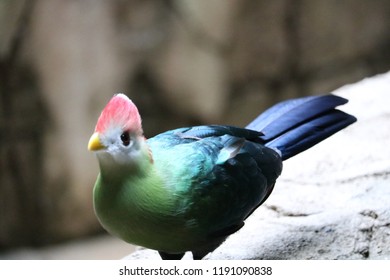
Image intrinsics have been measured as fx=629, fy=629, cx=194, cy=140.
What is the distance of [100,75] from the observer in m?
2.92

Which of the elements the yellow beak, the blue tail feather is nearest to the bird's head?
the yellow beak

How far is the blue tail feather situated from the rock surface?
0.72 feet

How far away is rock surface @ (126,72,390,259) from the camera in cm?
151

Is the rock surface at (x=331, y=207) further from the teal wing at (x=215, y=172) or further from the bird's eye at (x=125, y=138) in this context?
the bird's eye at (x=125, y=138)

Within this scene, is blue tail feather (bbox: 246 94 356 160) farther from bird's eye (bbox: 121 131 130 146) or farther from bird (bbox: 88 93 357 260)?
bird's eye (bbox: 121 131 130 146)

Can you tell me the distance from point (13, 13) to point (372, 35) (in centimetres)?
180

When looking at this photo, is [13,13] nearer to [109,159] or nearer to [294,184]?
[294,184]

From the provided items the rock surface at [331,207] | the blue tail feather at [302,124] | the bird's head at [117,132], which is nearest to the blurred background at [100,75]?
the rock surface at [331,207]

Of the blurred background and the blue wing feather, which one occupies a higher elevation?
the blurred background

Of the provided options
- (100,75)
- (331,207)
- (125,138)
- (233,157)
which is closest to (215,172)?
(233,157)

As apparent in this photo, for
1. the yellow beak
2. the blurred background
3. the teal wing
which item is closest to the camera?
the yellow beak
